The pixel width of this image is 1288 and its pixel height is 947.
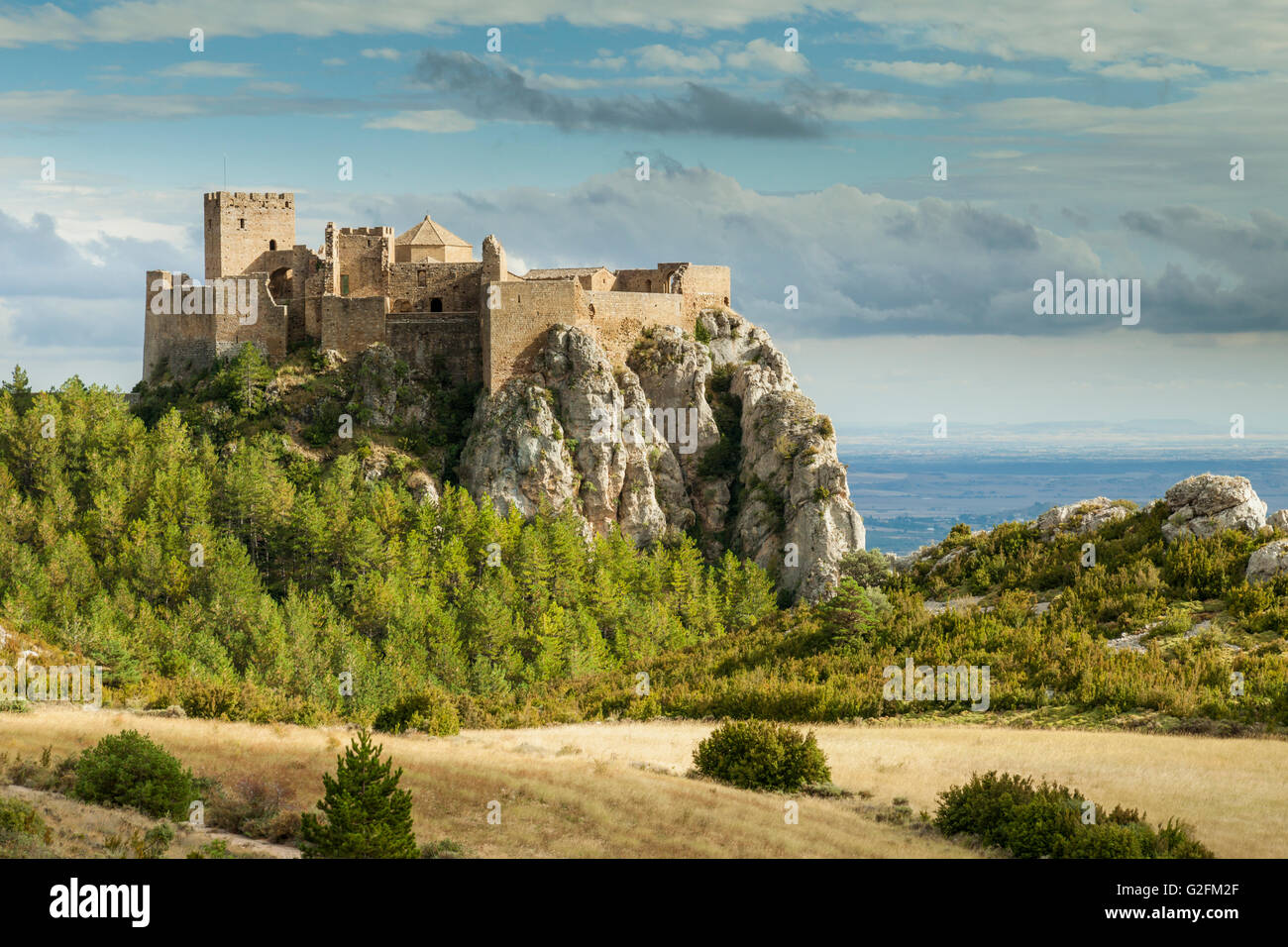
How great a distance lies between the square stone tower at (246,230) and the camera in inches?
2662

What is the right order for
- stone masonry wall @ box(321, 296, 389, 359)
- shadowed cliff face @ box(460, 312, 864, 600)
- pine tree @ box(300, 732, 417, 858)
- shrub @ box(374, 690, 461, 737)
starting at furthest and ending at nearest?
1. stone masonry wall @ box(321, 296, 389, 359)
2. shadowed cliff face @ box(460, 312, 864, 600)
3. shrub @ box(374, 690, 461, 737)
4. pine tree @ box(300, 732, 417, 858)

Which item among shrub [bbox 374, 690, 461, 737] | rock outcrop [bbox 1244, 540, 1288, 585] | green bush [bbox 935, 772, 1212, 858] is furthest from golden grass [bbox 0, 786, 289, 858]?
rock outcrop [bbox 1244, 540, 1288, 585]

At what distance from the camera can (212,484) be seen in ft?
201

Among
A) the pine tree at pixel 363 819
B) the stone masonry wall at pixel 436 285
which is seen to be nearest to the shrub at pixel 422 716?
the pine tree at pixel 363 819

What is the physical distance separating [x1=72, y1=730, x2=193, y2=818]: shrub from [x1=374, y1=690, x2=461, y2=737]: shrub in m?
6.97

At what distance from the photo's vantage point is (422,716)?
2577 centimetres

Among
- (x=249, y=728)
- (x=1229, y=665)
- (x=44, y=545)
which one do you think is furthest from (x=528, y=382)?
(x=1229, y=665)

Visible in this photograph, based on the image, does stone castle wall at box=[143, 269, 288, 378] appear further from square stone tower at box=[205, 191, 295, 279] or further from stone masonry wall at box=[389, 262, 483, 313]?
stone masonry wall at box=[389, 262, 483, 313]

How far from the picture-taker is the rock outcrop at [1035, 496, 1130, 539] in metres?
30.7

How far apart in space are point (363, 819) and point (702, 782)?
651 centimetres

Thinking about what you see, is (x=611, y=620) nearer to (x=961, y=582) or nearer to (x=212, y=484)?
(x=212, y=484)

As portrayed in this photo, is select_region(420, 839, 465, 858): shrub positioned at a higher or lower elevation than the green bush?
lower

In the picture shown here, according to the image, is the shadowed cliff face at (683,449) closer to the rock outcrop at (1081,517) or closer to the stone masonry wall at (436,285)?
the stone masonry wall at (436,285)

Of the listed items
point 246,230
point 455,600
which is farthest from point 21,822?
point 246,230
